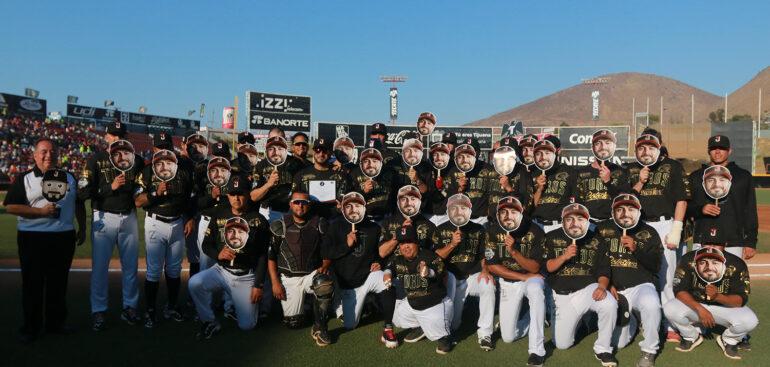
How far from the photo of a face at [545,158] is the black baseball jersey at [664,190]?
1.18 m

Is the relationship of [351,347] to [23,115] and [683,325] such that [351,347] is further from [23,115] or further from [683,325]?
[23,115]

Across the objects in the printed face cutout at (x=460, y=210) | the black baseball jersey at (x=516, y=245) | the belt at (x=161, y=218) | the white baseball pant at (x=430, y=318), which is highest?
the printed face cutout at (x=460, y=210)

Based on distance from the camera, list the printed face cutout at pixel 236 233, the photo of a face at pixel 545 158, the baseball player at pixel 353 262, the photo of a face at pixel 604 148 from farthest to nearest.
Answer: the photo of a face at pixel 545 158
the photo of a face at pixel 604 148
the baseball player at pixel 353 262
the printed face cutout at pixel 236 233

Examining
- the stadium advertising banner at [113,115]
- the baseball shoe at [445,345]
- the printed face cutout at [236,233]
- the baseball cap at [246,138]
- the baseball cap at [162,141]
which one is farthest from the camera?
the stadium advertising banner at [113,115]

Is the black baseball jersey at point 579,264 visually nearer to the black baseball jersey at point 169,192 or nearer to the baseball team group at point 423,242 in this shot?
the baseball team group at point 423,242

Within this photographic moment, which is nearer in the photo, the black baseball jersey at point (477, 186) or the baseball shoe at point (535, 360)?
the baseball shoe at point (535, 360)

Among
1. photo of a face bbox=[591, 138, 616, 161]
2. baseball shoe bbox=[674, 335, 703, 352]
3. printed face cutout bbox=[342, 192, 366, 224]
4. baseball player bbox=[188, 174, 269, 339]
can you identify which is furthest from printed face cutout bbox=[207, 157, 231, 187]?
baseball shoe bbox=[674, 335, 703, 352]

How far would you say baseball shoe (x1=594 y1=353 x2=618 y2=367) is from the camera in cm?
531

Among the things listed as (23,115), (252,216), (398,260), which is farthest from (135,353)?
Result: (23,115)

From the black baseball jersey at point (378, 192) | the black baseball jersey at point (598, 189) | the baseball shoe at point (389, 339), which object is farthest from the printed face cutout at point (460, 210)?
the black baseball jersey at point (598, 189)

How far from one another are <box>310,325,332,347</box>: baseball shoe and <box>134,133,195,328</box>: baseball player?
195 centimetres

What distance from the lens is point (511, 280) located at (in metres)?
6.18

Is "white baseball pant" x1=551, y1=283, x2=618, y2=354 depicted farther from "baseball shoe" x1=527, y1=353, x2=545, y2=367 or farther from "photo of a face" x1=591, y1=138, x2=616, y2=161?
"photo of a face" x1=591, y1=138, x2=616, y2=161

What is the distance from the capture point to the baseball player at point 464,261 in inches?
242
